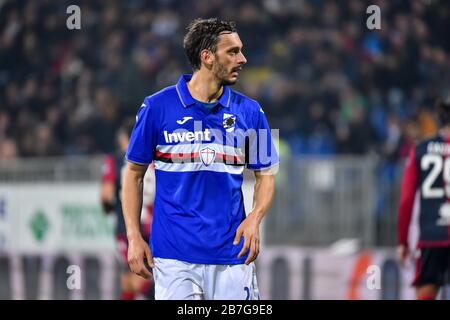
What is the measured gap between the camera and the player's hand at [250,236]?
19.9 ft

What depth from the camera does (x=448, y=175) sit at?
9.54 m

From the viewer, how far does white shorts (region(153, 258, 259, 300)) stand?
6.11m

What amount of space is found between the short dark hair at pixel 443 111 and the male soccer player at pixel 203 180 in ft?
11.1

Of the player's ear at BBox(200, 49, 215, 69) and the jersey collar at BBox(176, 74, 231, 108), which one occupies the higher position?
the player's ear at BBox(200, 49, 215, 69)

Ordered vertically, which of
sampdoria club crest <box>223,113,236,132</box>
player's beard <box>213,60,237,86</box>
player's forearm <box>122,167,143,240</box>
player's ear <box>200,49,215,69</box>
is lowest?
player's forearm <box>122,167,143,240</box>

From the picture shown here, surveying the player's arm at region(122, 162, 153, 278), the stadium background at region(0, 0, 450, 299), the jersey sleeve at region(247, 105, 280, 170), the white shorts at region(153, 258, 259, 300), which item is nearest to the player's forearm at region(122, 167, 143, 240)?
the player's arm at region(122, 162, 153, 278)

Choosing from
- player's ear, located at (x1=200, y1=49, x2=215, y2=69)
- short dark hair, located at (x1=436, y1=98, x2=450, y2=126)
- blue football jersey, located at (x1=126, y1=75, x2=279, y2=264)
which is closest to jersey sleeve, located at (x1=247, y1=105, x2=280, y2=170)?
blue football jersey, located at (x1=126, y1=75, x2=279, y2=264)

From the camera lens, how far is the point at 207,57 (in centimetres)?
621

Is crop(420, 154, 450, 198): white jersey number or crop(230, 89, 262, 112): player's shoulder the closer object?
crop(230, 89, 262, 112): player's shoulder

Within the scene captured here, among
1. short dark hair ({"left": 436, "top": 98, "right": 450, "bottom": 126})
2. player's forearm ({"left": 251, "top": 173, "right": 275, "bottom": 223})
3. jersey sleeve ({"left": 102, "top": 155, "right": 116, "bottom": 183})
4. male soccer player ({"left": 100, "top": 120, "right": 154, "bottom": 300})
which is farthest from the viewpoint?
jersey sleeve ({"left": 102, "top": 155, "right": 116, "bottom": 183})

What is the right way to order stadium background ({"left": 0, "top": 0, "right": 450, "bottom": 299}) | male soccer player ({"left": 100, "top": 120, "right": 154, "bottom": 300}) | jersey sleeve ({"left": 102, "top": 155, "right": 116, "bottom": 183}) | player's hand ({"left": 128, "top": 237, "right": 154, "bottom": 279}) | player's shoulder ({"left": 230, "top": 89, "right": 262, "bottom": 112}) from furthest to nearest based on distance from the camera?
stadium background ({"left": 0, "top": 0, "right": 450, "bottom": 299}) < jersey sleeve ({"left": 102, "top": 155, "right": 116, "bottom": 183}) < male soccer player ({"left": 100, "top": 120, "right": 154, "bottom": 300}) < player's shoulder ({"left": 230, "top": 89, "right": 262, "bottom": 112}) < player's hand ({"left": 128, "top": 237, "right": 154, "bottom": 279})

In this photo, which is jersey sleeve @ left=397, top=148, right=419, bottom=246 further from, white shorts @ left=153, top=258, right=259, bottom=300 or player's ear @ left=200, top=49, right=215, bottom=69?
player's ear @ left=200, top=49, right=215, bottom=69

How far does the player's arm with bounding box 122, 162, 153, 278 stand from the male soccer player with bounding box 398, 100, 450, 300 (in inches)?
146
